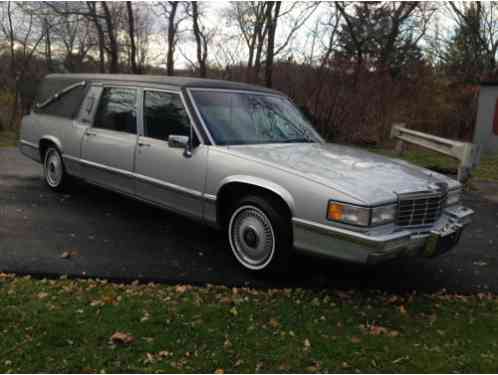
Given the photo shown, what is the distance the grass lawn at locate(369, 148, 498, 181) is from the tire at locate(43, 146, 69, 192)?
7993 mm

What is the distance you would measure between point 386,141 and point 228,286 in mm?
12478

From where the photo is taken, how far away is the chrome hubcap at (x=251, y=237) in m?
4.11

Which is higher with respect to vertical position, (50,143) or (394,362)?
(50,143)

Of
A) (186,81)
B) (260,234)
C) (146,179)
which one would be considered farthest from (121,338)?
(186,81)

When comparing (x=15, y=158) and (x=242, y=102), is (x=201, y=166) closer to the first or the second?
(x=242, y=102)

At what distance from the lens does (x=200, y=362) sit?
2758 millimetres

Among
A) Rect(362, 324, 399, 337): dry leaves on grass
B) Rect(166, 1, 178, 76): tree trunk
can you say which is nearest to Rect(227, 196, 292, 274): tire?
Rect(362, 324, 399, 337): dry leaves on grass

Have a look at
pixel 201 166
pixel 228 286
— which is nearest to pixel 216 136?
pixel 201 166

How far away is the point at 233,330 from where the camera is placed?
3.19m

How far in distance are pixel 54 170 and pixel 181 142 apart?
324 centimetres

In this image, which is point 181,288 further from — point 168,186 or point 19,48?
point 19,48

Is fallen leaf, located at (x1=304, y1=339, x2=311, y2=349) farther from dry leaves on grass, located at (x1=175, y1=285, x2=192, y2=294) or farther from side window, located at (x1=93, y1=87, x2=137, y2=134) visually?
side window, located at (x1=93, y1=87, x2=137, y2=134)

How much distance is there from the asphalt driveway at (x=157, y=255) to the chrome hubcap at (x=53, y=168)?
436 mm

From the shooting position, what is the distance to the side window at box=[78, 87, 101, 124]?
6.04m
